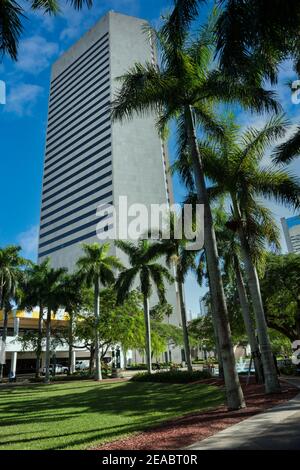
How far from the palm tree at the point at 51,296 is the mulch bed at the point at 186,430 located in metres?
29.1

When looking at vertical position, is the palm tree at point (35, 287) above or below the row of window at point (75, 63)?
below

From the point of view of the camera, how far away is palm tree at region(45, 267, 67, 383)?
38531 millimetres

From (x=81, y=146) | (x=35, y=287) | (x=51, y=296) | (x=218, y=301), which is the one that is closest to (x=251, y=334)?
(x=218, y=301)

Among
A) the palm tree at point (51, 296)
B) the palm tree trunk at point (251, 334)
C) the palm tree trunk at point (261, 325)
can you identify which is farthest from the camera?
the palm tree at point (51, 296)

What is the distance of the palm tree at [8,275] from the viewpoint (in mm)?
41594

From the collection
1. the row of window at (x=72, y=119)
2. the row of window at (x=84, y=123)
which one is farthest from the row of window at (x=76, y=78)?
the row of window at (x=84, y=123)

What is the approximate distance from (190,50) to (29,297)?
34161 mm

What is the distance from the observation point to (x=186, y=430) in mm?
8875

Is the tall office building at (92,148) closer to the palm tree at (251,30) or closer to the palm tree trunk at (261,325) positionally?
the palm tree trunk at (261,325)

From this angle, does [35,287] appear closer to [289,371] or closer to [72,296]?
[72,296]

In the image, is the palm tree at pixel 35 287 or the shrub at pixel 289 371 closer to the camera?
the shrub at pixel 289 371

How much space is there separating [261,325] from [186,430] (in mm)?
7770

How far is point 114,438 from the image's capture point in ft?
28.9
